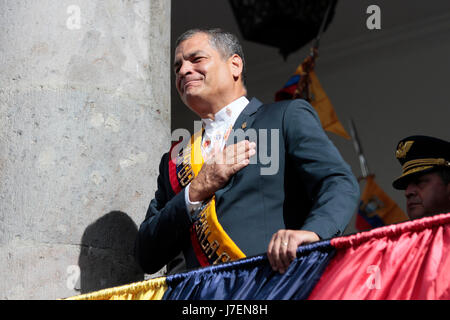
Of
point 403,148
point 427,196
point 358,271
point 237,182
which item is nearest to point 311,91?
point 403,148

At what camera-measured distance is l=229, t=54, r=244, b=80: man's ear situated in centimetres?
238

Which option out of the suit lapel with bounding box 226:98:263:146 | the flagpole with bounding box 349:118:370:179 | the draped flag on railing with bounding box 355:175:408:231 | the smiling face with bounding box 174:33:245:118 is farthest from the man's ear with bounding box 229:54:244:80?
the flagpole with bounding box 349:118:370:179

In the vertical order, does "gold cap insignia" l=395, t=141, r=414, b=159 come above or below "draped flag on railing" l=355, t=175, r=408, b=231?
above

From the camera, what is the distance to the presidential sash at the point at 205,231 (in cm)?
200

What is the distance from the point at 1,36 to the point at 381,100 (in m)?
3.88

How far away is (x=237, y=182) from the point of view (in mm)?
2076

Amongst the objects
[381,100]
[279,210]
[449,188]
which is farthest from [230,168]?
[381,100]

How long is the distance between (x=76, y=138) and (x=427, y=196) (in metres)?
1.23

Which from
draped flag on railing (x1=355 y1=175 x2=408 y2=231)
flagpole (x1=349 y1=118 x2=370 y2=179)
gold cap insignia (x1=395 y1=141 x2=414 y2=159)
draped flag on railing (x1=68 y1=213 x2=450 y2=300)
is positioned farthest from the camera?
flagpole (x1=349 y1=118 x2=370 y2=179)

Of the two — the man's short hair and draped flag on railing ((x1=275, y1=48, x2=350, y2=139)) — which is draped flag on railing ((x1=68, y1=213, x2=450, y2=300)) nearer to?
the man's short hair

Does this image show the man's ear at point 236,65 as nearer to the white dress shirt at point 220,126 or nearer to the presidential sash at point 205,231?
the white dress shirt at point 220,126

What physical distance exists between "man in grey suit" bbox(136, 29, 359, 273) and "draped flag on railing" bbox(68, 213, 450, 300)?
4.7 inches

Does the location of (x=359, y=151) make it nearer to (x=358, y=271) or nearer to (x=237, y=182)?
(x=237, y=182)

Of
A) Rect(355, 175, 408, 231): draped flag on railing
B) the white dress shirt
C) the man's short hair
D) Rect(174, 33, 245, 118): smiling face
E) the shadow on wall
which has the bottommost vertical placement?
Rect(355, 175, 408, 231): draped flag on railing
